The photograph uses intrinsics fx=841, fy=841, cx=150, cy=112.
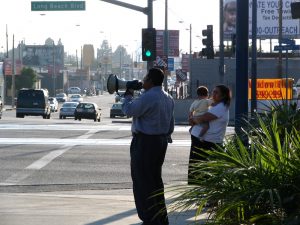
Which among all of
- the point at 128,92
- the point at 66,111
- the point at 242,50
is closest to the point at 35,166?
the point at 242,50

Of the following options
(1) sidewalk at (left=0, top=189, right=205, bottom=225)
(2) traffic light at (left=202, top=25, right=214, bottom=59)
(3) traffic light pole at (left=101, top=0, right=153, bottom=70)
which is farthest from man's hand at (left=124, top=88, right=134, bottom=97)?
(2) traffic light at (left=202, top=25, right=214, bottom=59)

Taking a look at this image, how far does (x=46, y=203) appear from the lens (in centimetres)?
1139

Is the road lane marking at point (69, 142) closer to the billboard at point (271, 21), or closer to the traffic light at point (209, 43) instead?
the traffic light at point (209, 43)

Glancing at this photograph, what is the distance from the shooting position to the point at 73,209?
10.8m

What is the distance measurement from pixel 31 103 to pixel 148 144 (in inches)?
1729

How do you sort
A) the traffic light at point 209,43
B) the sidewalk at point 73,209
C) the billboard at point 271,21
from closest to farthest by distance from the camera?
the sidewalk at point 73,209
the traffic light at point 209,43
the billboard at point 271,21

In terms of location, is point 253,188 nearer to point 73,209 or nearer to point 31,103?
point 73,209

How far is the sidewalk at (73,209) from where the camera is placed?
978 centimetres

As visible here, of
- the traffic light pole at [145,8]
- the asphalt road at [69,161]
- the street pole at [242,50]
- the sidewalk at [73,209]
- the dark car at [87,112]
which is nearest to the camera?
the sidewalk at [73,209]

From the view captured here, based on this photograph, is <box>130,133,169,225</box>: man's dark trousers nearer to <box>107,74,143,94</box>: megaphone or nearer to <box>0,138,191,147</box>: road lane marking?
<box>107,74,143,94</box>: megaphone

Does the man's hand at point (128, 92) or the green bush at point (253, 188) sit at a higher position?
the man's hand at point (128, 92)

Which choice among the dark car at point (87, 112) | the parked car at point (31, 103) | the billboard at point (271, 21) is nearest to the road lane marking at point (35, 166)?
the dark car at point (87, 112)

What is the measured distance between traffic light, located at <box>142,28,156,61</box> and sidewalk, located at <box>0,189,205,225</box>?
475 inches

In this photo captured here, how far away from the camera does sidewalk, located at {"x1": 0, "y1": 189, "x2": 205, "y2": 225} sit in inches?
385
